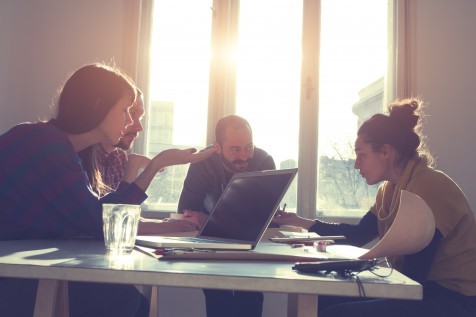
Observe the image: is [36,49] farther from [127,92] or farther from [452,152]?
[452,152]

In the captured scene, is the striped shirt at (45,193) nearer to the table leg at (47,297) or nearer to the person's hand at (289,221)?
the table leg at (47,297)

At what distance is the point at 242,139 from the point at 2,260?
1819 mm

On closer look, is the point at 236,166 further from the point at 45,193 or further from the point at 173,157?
Answer: the point at 45,193

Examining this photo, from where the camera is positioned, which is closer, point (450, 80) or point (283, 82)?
point (450, 80)

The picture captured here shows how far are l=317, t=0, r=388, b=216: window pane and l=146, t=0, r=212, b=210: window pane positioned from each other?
750 mm

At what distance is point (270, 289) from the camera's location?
28.3 inches

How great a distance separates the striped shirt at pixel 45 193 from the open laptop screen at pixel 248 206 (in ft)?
0.99

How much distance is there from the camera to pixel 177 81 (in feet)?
10.6

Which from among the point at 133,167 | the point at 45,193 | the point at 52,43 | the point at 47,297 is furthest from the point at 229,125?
the point at 47,297

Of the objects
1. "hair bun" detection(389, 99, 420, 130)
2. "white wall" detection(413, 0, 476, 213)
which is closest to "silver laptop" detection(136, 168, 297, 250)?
"hair bun" detection(389, 99, 420, 130)

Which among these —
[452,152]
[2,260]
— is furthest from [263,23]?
[2,260]

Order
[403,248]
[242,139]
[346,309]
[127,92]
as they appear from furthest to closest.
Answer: [242,139]
[127,92]
[346,309]
[403,248]

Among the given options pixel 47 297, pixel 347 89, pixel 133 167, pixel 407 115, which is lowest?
pixel 47 297

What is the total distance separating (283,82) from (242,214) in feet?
6.48
